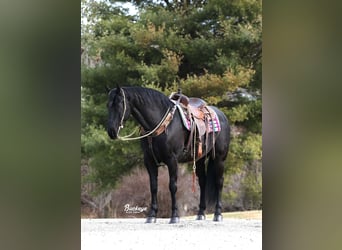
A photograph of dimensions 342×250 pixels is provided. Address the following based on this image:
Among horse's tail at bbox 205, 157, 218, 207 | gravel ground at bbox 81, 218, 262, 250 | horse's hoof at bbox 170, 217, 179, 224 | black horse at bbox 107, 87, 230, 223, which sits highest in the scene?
black horse at bbox 107, 87, 230, 223

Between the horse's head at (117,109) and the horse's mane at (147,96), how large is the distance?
0.05 m

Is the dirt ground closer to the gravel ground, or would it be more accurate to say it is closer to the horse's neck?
the gravel ground

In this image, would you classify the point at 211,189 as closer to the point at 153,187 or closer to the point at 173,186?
the point at 173,186

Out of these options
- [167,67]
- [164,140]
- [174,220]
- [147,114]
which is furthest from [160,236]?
[167,67]

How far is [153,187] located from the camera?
2.95m

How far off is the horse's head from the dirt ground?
54 cm

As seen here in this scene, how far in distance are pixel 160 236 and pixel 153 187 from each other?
0.28 m

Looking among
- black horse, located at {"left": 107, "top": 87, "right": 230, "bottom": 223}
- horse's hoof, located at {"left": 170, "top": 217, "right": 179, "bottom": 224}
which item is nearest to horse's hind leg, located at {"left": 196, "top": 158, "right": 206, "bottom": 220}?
black horse, located at {"left": 107, "top": 87, "right": 230, "bottom": 223}

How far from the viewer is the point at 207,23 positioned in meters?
2.95

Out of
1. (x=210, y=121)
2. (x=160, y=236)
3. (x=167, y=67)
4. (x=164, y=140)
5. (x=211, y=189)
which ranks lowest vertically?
(x=160, y=236)

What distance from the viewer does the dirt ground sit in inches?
112
